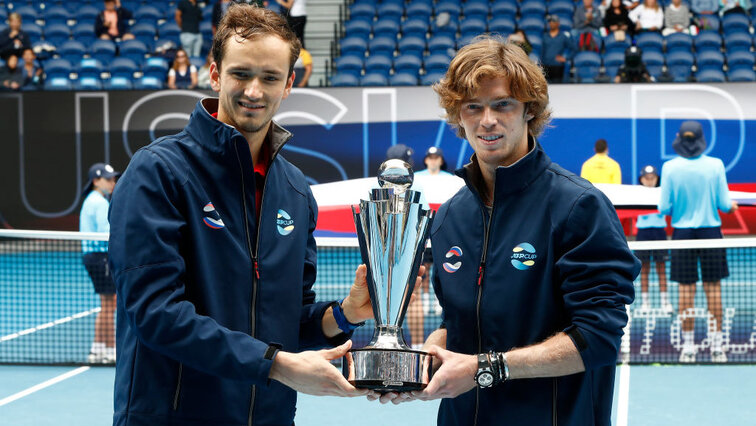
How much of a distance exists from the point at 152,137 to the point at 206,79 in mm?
1360

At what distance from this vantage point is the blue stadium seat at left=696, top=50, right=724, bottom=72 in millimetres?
15586

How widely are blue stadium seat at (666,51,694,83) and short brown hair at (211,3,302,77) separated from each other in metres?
13.6

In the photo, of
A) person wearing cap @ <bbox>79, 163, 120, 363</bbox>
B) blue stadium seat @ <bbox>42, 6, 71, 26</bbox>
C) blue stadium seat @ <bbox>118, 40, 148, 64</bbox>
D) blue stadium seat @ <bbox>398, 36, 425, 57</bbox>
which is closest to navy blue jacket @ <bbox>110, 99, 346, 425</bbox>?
person wearing cap @ <bbox>79, 163, 120, 363</bbox>

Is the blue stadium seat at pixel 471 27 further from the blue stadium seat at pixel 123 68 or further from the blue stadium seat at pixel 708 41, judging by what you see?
the blue stadium seat at pixel 123 68

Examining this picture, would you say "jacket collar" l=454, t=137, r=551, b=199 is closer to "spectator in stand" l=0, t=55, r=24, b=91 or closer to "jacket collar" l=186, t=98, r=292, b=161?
"jacket collar" l=186, t=98, r=292, b=161

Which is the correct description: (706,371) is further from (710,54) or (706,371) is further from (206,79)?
(206,79)

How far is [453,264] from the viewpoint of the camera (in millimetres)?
2818

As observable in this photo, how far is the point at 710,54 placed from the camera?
51.5 ft

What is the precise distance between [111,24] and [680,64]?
10.5 m

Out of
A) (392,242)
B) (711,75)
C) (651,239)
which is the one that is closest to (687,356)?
(651,239)

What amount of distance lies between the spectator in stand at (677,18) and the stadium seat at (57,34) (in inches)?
454

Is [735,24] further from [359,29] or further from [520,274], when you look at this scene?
[520,274]

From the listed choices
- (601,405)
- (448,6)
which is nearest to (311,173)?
(448,6)

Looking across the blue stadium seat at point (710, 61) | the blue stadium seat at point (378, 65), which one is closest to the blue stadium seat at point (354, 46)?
the blue stadium seat at point (378, 65)
